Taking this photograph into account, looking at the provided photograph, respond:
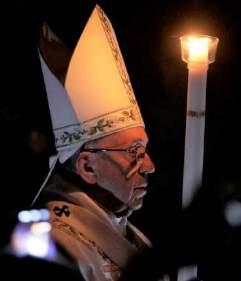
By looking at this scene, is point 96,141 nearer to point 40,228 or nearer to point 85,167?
point 85,167

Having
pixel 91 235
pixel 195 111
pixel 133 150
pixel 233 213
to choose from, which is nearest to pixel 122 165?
pixel 133 150

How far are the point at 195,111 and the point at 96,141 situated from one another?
1.01 feet

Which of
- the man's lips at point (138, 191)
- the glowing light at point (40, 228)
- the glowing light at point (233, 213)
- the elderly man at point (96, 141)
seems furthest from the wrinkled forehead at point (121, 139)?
the glowing light at point (233, 213)

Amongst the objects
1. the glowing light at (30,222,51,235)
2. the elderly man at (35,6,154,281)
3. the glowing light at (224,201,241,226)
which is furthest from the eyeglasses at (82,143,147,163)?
the glowing light at (224,201,241,226)

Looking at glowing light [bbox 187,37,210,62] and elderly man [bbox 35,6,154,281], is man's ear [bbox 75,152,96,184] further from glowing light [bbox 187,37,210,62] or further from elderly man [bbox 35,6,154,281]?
glowing light [bbox 187,37,210,62]

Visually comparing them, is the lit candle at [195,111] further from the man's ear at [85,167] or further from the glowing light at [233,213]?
the glowing light at [233,213]

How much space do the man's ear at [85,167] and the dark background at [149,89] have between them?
1.83ft

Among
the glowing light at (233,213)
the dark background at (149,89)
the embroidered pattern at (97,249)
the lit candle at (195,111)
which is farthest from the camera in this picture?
the dark background at (149,89)

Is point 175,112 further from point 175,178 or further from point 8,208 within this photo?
point 8,208

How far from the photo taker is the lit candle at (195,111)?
Answer: 1.14m

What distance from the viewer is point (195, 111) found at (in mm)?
1140

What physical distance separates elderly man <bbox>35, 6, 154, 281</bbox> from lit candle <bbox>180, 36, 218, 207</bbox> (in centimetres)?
23

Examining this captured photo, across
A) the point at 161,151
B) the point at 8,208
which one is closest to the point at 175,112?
the point at 161,151

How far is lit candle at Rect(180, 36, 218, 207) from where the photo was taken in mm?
1143
